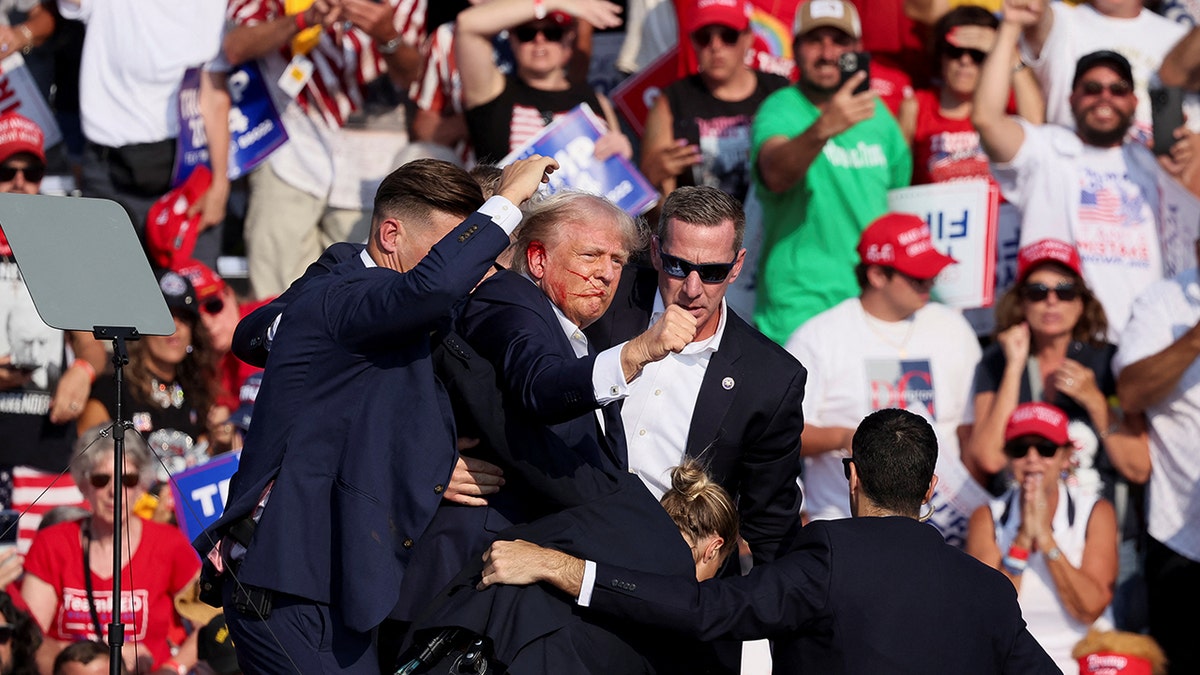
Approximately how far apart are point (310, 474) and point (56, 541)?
3.48m

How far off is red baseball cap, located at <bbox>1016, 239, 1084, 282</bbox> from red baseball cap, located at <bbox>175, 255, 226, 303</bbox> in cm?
373

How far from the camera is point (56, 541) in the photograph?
7215 mm

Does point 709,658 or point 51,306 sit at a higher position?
point 51,306

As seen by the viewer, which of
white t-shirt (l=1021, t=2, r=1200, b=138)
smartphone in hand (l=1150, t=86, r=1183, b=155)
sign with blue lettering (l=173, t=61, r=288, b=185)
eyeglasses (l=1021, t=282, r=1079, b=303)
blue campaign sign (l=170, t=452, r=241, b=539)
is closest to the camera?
blue campaign sign (l=170, t=452, r=241, b=539)

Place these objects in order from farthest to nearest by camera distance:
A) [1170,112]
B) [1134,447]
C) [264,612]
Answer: [1170,112] → [1134,447] → [264,612]

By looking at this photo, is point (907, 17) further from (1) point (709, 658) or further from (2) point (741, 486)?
(1) point (709, 658)

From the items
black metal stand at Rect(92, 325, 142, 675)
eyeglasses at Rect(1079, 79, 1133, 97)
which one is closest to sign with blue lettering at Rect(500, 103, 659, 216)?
eyeglasses at Rect(1079, 79, 1133, 97)

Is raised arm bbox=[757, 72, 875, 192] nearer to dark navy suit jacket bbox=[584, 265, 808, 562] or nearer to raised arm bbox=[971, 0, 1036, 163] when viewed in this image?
raised arm bbox=[971, 0, 1036, 163]

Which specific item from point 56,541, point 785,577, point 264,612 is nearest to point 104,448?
point 56,541

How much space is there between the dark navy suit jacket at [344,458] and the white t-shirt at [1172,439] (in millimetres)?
4458

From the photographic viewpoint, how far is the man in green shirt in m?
7.89

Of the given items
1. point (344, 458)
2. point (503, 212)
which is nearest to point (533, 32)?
point (503, 212)

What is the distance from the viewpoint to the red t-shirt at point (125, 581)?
280 inches

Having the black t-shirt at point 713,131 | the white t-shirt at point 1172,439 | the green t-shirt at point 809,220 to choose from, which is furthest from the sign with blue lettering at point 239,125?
the white t-shirt at point 1172,439
